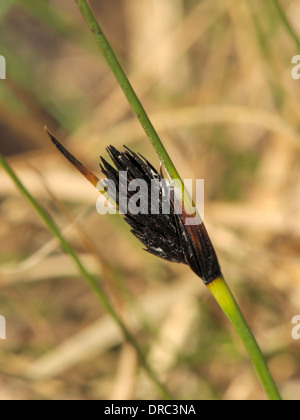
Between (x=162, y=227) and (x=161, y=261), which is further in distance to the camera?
(x=161, y=261)

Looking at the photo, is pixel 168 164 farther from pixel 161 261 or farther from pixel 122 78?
pixel 161 261

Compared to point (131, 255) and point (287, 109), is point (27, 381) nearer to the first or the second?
point (131, 255)

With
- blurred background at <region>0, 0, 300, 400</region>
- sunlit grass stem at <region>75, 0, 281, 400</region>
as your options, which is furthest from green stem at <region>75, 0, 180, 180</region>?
blurred background at <region>0, 0, 300, 400</region>

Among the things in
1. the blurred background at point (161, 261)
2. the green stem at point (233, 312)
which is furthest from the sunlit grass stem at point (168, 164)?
the blurred background at point (161, 261)

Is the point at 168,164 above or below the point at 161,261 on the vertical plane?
below

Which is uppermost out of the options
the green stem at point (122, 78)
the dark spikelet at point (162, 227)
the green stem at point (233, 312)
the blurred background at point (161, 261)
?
the blurred background at point (161, 261)

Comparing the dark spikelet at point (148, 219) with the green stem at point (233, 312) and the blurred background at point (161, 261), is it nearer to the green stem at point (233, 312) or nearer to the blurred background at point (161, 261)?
the green stem at point (233, 312)

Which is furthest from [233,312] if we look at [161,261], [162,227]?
[161,261]
